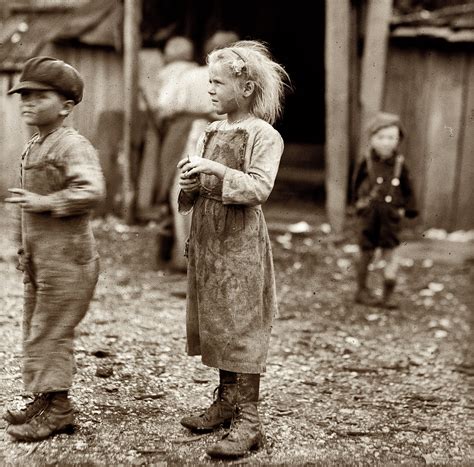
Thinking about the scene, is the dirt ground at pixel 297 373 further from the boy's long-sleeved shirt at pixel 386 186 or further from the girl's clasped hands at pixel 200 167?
the girl's clasped hands at pixel 200 167

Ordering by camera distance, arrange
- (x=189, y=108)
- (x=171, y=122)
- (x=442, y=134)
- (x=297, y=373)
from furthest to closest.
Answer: (x=442, y=134) < (x=171, y=122) < (x=189, y=108) < (x=297, y=373)

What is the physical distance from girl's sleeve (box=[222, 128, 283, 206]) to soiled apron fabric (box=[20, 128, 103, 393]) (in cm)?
56

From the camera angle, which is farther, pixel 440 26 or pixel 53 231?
pixel 440 26

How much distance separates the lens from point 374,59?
8.04m

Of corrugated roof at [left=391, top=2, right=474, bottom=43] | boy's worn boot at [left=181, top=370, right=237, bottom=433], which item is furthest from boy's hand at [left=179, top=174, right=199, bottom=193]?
corrugated roof at [left=391, top=2, right=474, bottom=43]

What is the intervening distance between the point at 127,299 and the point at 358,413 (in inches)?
107

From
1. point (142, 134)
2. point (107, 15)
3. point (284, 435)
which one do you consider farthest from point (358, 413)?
point (107, 15)

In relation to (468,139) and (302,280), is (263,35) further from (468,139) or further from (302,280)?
(302,280)

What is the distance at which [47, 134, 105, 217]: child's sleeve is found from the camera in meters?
3.20

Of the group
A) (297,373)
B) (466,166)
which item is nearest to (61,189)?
(297,373)

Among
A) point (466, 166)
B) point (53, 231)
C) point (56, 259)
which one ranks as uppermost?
point (53, 231)

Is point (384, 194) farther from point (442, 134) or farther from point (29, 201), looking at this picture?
point (29, 201)

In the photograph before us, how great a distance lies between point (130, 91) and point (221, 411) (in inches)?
226

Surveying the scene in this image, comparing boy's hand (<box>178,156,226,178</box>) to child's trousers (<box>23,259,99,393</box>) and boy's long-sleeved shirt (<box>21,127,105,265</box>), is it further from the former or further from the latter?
child's trousers (<box>23,259,99,393</box>)
